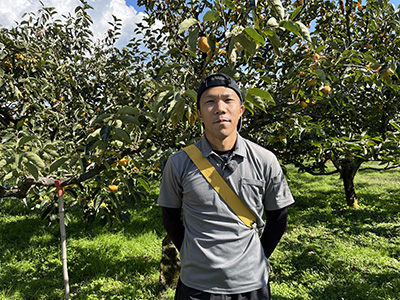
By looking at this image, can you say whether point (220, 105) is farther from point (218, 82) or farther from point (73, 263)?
point (73, 263)

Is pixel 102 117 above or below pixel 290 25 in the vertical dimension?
below

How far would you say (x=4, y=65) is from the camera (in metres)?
2.36

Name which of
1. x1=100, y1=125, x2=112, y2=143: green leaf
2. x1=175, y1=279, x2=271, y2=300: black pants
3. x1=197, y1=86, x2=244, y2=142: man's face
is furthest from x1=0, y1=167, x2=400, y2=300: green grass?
x1=197, y1=86, x2=244, y2=142: man's face

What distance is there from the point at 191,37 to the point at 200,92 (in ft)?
0.70

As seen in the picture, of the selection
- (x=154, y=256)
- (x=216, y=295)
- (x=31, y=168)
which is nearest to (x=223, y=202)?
(x=216, y=295)

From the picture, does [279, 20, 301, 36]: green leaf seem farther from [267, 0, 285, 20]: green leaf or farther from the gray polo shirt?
the gray polo shirt

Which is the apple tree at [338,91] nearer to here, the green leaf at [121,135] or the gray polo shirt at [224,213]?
the gray polo shirt at [224,213]

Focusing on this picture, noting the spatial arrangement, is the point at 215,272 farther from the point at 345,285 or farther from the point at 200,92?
the point at 345,285

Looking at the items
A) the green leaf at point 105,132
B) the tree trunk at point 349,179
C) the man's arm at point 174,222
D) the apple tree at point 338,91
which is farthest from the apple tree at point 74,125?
the tree trunk at point 349,179

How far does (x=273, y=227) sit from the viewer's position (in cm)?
127

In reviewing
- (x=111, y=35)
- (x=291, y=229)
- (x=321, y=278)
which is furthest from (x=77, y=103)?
(x=291, y=229)

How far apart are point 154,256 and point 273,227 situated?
9.24ft

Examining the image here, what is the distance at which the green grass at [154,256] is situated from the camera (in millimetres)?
2939

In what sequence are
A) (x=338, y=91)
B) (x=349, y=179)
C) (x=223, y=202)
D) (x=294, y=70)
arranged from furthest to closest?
(x=349, y=179) → (x=338, y=91) → (x=294, y=70) → (x=223, y=202)
